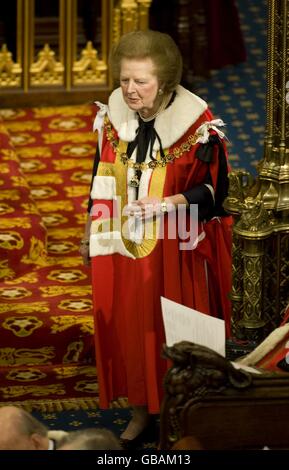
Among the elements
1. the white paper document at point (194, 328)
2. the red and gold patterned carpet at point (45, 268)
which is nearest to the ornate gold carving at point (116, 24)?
the red and gold patterned carpet at point (45, 268)

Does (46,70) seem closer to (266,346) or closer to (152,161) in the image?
(152,161)

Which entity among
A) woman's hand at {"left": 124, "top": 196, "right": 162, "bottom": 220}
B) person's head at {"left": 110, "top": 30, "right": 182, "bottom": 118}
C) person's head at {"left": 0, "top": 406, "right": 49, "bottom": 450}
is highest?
person's head at {"left": 110, "top": 30, "right": 182, "bottom": 118}

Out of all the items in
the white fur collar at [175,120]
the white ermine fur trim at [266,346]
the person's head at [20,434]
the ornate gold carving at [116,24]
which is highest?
the white fur collar at [175,120]

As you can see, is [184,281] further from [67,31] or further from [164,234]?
[67,31]

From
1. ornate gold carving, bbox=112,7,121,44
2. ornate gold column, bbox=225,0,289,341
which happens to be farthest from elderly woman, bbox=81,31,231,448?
ornate gold carving, bbox=112,7,121,44

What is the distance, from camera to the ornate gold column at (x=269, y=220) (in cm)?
670

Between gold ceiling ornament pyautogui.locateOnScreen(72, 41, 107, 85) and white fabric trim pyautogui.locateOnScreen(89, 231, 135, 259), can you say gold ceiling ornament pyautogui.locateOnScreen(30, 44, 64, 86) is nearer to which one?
gold ceiling ornament pyautogui.locateOnScreen(72, 41, 107, 85)

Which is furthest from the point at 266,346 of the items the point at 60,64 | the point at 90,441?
the point at 60,64

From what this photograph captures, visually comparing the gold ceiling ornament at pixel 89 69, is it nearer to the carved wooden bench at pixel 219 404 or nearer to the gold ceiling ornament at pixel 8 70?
the gold ceiling ornament at pixel 8 70

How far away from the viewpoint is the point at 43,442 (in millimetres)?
5133

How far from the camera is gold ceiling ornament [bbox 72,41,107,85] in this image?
1037cm

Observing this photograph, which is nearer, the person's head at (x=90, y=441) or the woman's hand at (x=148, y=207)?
the person's head at (x=90, y=441)

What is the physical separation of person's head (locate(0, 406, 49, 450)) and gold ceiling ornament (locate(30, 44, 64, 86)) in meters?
5.36

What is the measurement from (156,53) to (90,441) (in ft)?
7.03
